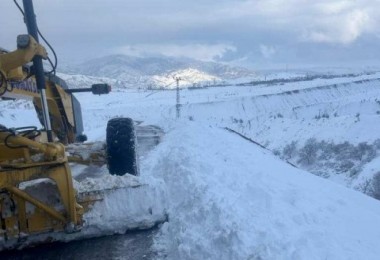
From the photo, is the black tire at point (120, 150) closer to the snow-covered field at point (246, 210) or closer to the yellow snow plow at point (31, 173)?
the snow-covered field at point (246, 210)

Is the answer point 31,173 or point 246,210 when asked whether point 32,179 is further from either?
point 246,210

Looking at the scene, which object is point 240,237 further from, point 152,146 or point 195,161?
point 152,146

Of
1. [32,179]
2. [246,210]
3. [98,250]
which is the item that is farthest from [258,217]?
[32,179]

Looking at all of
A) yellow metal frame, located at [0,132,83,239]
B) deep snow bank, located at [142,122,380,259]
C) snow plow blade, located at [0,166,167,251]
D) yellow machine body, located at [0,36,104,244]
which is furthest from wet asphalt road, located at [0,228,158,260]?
yellow metal frame, located at [0,132,83,239]

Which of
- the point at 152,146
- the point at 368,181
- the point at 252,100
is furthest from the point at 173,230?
the point at 252,100

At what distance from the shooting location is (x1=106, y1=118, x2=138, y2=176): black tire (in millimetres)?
7789

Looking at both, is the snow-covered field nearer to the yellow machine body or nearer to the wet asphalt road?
the wet asphalt road

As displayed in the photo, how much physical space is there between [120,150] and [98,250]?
74.9 inches

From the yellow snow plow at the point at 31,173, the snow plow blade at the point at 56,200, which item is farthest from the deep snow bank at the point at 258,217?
the yellow snow plow at the point at 31,173

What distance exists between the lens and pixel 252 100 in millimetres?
60250

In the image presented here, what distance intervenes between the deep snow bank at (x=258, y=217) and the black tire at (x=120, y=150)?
2.76 ft

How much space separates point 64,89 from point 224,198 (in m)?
3.49

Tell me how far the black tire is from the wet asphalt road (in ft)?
4.44

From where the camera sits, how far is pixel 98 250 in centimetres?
632
